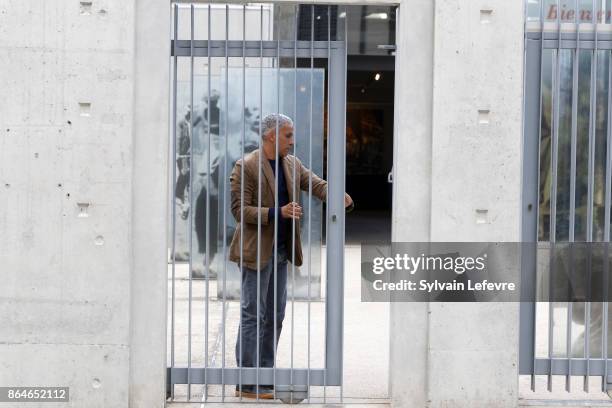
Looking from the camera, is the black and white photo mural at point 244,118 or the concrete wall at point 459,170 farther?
the black and white photo mural at point 244,118

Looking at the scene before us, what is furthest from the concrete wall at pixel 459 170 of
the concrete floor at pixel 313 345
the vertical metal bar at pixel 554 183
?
the concrete floor at pixel 313 345

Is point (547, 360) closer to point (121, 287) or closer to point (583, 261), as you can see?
point (583, 261)

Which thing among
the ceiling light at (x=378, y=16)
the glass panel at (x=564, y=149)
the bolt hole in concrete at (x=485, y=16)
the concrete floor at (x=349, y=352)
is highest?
the ceiling light at (x=378, y=16)

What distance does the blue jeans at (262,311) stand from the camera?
5.78 m

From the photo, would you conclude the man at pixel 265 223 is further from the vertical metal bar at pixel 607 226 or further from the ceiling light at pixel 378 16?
the ceiling light at pixel 378 16

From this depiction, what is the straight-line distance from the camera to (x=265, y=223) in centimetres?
571

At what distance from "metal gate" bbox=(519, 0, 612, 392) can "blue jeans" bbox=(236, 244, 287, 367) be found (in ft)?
4.99

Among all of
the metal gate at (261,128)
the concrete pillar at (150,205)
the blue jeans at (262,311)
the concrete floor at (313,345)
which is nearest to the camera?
the concrete pillar at (150,205)

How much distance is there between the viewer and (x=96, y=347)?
553 centimetres

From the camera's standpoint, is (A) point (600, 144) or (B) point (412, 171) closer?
(B) point (412, 171)

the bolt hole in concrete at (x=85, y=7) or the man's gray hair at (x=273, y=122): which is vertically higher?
the bolt hole in concrete at (x=85, y=7)

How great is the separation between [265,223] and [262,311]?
568 mm

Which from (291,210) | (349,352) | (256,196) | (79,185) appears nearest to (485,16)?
(291,210)

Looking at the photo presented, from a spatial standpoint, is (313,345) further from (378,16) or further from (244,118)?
A: (378,16)
